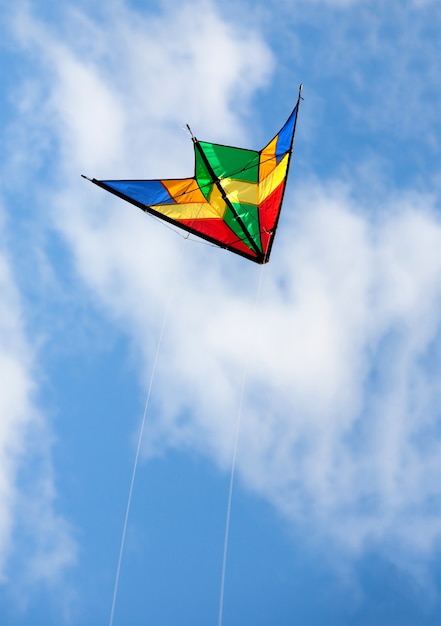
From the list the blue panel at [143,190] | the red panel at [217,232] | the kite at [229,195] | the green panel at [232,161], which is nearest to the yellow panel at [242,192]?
the kite at [229,195]

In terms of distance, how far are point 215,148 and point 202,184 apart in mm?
1133

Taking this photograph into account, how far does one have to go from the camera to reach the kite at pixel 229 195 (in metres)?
16.6

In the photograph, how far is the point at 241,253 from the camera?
1650cm

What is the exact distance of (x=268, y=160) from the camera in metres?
17.1

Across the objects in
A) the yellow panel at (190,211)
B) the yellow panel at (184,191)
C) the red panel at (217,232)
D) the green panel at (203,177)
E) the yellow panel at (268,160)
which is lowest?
the red panel at (217,232)

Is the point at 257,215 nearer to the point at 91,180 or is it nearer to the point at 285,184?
the point at 285,184

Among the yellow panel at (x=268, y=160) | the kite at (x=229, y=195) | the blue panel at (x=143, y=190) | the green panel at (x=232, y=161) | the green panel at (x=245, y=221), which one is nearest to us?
the blue panel at (x=143, y=190)

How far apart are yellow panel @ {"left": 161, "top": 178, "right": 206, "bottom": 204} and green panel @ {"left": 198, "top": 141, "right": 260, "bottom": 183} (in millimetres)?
763

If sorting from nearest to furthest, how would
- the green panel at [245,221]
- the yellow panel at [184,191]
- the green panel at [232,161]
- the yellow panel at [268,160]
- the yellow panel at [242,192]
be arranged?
the green panel at [232,161]
the green panel at [245,221]
the yellow panel at [268,160]
the yellow panel at [184,191]
the yellow panel at [242,192]

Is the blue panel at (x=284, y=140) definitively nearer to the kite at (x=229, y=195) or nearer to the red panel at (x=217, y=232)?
the kite at (x=229, y=195)

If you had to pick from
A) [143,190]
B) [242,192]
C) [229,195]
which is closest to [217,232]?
[229,195]

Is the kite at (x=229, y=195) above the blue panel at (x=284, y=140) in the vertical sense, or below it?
below

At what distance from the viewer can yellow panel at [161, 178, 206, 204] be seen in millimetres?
17141

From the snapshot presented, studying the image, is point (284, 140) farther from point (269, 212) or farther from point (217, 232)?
point (217, 232)
